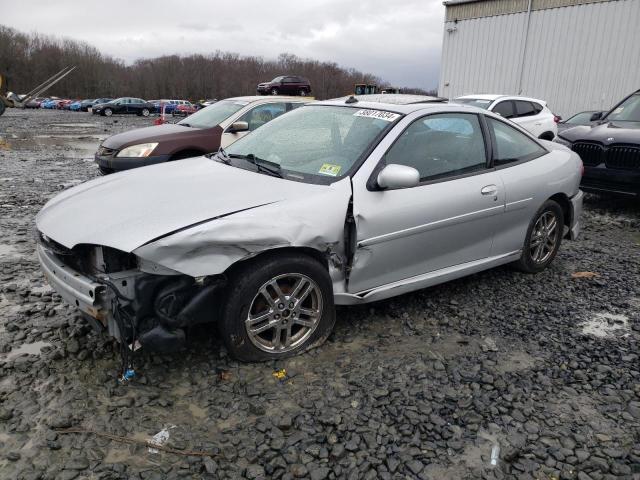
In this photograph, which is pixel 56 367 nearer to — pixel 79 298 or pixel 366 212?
pixel 79 298

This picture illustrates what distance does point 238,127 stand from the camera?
7281mm

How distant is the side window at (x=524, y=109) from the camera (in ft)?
37.7

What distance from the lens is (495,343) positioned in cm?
353

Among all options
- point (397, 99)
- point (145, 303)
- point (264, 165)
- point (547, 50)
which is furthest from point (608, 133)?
point (547, 50)

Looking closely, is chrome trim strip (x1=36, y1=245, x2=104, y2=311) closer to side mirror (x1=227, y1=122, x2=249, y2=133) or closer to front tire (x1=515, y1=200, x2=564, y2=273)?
front tire (x1=515, y1=200, x2=564, y2=273)

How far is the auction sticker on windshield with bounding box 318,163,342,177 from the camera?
3384 mm

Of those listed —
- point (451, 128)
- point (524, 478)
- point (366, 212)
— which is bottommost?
point (524, 478)

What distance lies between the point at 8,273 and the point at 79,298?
2.17 m

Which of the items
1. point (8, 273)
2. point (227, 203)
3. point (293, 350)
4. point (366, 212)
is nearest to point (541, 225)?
point (366, 212)

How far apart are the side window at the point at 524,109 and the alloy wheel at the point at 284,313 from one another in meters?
9.92

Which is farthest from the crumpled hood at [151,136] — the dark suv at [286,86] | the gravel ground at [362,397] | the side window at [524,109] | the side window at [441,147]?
the dark suv at [286,86]

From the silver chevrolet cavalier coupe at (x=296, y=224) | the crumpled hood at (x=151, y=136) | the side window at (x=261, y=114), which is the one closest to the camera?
the silver chevrolet cavalier coupe at (x=296, y=224)

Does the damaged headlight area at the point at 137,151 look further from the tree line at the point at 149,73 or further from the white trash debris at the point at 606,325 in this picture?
the tree line at the point at 149,73

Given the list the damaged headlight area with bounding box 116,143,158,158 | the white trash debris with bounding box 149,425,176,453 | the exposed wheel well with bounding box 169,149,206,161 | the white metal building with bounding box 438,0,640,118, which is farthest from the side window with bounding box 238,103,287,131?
the white metal building with bounding box 438,0,640,118
